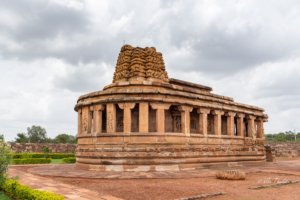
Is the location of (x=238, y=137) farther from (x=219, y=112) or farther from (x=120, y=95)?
(x=120, y=95)

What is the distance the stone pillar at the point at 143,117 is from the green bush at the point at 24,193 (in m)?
7.41

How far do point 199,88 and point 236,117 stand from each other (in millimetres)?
3348

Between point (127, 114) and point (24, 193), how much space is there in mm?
8338

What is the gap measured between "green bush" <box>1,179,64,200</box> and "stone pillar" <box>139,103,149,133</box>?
7.41m

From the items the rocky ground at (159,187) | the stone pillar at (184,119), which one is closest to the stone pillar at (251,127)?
the stone pillar at (184,119)

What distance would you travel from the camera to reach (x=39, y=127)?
3255 inches

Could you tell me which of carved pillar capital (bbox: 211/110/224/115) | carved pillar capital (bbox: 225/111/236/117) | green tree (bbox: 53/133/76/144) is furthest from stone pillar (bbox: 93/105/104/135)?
green tree (bbox: 53/133/76/144)

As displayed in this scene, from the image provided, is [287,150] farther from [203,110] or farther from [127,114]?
[127,114]

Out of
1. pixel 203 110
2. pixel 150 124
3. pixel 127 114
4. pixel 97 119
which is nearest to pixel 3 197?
pixel 127 114

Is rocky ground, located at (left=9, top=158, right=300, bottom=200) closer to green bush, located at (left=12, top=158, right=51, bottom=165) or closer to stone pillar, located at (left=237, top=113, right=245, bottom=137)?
stone pillar, located at (left=237, top=113, right=245, bottom=137)

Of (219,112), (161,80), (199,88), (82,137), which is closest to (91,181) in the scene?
(82,137)

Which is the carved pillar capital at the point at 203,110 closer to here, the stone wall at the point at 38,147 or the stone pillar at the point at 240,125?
the stone pillar at the point at 240,125

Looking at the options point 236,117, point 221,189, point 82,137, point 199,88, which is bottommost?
point 221,189

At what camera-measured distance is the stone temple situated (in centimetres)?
1562
